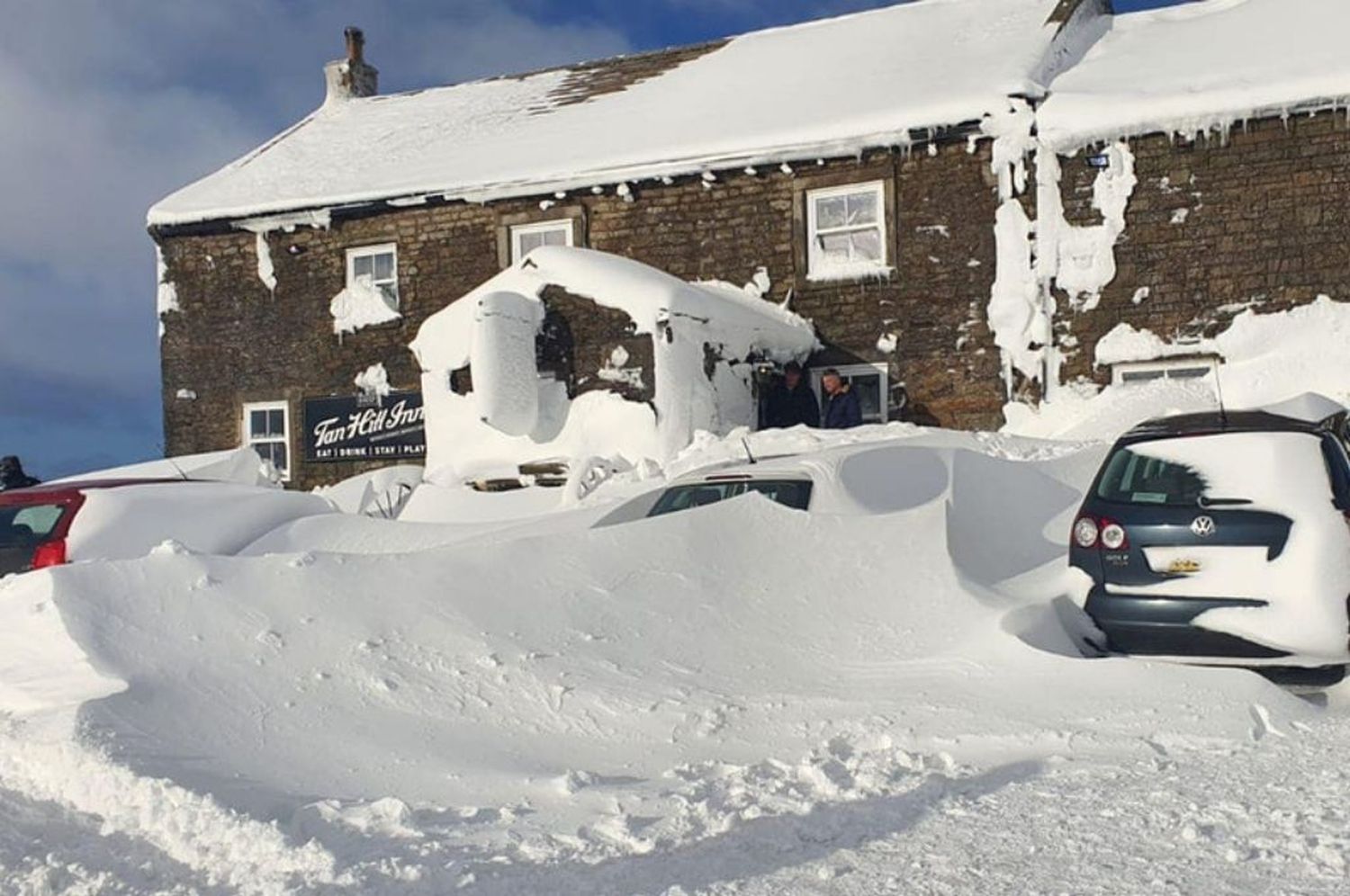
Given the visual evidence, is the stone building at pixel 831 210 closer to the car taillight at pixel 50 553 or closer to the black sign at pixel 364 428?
the black sign at pixel 364 428

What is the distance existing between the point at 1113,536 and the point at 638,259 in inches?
440

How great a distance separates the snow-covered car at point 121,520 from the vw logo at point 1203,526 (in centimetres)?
595

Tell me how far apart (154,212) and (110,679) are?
647 inches

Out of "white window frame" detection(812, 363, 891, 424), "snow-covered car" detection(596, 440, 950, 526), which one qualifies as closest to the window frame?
"white window frame" detection(812, 363, 891, 424)

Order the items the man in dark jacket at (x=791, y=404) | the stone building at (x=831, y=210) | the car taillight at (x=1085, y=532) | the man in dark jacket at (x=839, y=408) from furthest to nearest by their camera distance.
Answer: the man in dark jacket at (x=791, y=404)
the stone building at (x=831, y=210)
the man in dark jacket at (x=839, y=408)
the car taillight at (x=1085, y=532)

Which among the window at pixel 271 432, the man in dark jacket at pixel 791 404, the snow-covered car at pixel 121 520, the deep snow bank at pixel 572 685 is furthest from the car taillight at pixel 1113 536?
the window at pixel 271 432

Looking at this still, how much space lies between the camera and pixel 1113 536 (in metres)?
6.59

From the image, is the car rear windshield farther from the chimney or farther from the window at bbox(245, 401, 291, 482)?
the chimney

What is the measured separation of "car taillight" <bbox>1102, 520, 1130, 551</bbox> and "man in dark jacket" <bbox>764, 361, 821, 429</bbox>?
8905 millimetres

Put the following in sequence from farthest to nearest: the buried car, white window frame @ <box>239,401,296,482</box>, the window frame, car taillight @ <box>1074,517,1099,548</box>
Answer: white window frame @ <box>239,401,296,482</box>, the window frame, car taillight @ <box>1074,517,1099,548</box>, the buried car

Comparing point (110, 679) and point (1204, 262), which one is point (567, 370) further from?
point (110, 679)

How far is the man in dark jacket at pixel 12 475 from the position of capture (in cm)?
1442

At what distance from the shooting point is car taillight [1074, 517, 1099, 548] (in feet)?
21.9

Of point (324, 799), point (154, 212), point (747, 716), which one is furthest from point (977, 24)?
point (324, 799)
